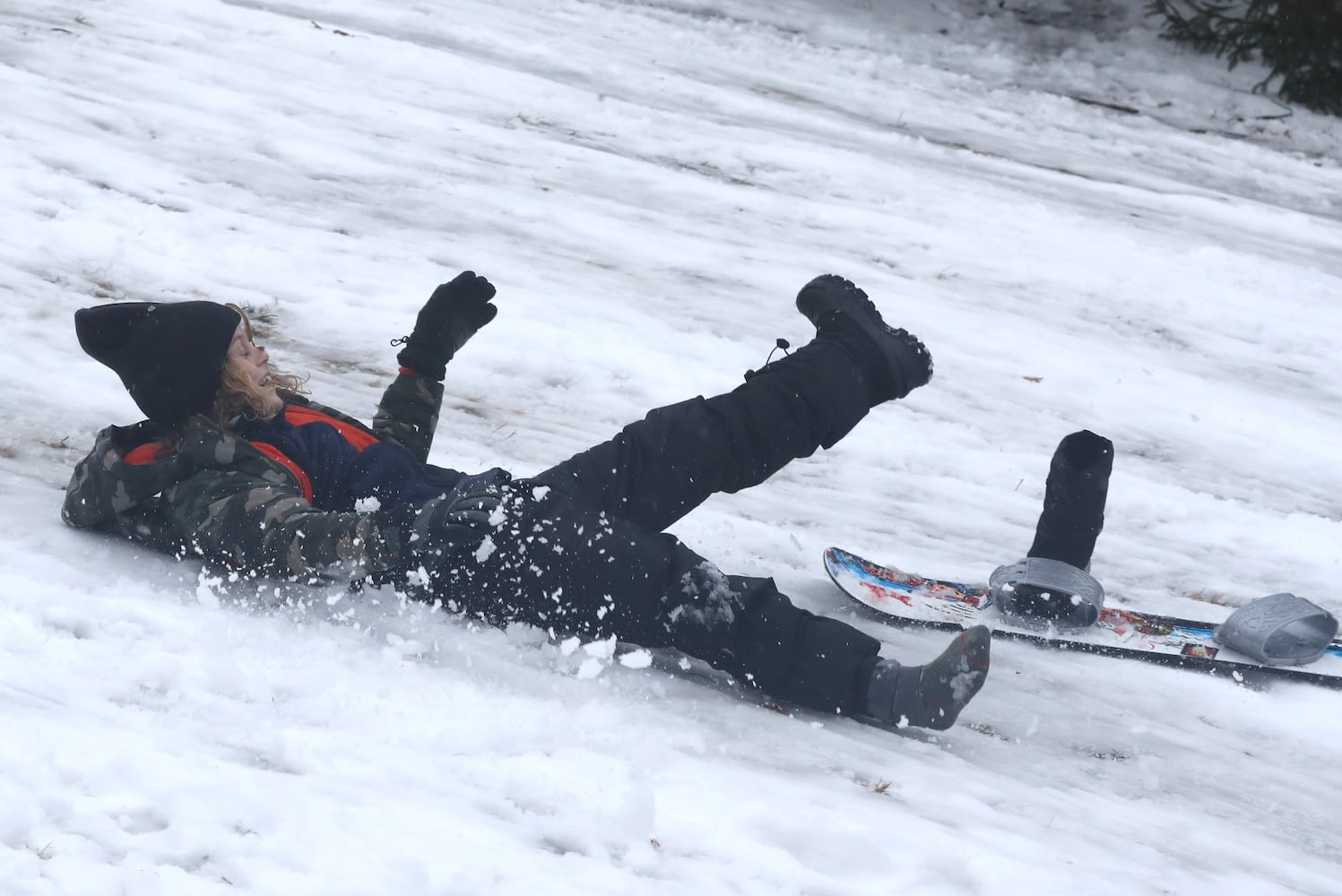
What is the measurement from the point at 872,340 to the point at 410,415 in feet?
5.08

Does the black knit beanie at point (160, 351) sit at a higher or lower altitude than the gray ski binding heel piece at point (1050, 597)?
higher

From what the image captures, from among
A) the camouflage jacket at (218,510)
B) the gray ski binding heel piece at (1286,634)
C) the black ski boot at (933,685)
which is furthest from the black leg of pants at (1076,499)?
the camouflage jacket at (218,510)

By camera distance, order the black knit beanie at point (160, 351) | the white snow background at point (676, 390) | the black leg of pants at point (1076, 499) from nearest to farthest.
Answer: the white snow background at point (676, 390) → the black knit beanie at point (160, 351) → the black leg of pants at point (1076, 499)

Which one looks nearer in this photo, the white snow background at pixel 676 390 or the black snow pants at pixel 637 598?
the white snow background at pixel 676 390

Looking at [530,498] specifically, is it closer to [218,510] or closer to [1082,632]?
[218,510]

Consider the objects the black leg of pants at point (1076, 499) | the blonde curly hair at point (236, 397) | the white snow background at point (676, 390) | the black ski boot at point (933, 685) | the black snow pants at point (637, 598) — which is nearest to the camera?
the white snow background at point (676, 390)

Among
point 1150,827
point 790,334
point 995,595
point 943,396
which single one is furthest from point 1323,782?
point 790,334

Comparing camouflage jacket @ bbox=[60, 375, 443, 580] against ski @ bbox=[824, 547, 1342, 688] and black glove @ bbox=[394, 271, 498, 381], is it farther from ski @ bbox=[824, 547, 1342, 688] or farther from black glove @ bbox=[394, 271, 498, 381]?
ski @ bbox=[824, 547, 1342, 688]

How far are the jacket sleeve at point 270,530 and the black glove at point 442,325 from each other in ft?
3.04

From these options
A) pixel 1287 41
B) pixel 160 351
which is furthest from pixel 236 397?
pixel 1287 41

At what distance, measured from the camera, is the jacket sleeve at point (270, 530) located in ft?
9.89

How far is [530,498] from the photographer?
10.5 ft

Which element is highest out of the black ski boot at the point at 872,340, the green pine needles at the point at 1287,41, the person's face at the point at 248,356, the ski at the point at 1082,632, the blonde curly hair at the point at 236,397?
the green pine needles at the point at 1287,41

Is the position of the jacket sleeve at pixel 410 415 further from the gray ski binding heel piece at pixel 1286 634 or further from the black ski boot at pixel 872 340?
the gray ski binding heel piece at pixel 1286 634
